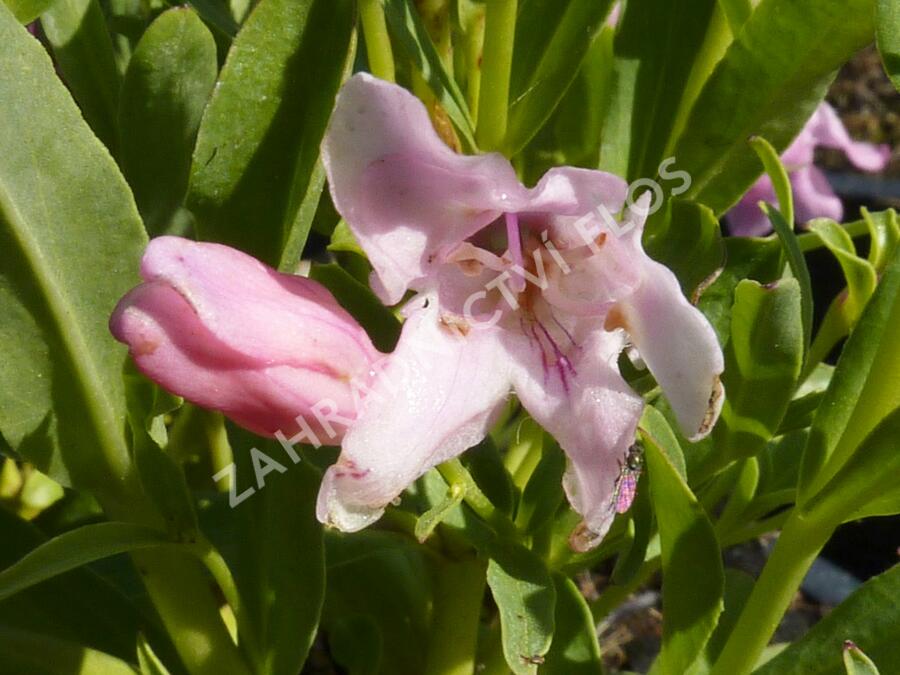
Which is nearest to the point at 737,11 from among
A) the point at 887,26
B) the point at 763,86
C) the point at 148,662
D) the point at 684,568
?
the point at 763,86

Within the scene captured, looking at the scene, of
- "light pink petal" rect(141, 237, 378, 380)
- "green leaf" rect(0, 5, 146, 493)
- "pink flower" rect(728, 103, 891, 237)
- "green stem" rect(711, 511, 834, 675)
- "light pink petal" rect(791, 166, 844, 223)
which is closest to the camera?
"light pink petal" rect(141, 237, 378, 380)

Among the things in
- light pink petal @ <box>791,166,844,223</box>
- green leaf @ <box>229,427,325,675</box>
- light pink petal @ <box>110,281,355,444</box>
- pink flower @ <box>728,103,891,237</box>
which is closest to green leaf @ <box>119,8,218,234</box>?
green leaf @ <box>229,427,325,675</box>

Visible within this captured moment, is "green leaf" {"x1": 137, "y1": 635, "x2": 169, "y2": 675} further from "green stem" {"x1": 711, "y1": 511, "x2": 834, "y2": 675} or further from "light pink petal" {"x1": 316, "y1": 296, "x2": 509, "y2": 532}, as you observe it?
"green stem" {"x1": 711, "y1": 511, "x2": 834, "y2": 675}

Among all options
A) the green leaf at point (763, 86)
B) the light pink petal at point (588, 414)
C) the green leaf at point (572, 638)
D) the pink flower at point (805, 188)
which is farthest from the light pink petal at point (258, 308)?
the pink flower at point (805, 188)

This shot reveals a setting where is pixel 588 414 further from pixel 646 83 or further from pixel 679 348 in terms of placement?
pixel 646 83

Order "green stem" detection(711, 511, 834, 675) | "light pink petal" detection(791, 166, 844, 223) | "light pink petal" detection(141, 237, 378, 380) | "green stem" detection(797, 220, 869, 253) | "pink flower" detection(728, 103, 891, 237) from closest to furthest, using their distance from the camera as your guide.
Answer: "light pink petal" detection(141, 237, 378, 380), "green stem" detection(711, 511, 834, 675), "green stem" detection(797, 220, 869, 253), "pink flower" detection(728, 103, 891, 237), "light pink petal" detection(791, 166, 844, 223)

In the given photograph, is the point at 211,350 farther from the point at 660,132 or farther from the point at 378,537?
the point at 660,132
